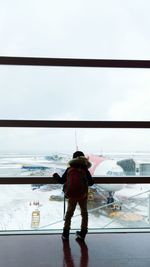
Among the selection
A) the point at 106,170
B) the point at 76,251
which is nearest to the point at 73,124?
the point at 106,170

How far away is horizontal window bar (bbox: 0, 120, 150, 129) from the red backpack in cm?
72

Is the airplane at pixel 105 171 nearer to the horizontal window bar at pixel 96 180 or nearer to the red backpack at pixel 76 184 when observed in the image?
the horizontal window bar at pixel 96 180

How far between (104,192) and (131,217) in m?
0.54

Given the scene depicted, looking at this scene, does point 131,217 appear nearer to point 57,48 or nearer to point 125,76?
point 125,76

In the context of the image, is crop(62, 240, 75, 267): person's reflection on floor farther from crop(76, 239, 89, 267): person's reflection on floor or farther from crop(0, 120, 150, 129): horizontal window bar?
crop(0, 120, 150, 129): horizontal window bar

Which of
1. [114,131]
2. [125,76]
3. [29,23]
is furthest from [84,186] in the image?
[29,23]

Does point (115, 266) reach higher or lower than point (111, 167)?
lower

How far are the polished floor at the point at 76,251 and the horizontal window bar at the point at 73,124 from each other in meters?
1.45

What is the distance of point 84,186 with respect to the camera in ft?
12.6

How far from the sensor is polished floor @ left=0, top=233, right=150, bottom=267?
3195 millimetres

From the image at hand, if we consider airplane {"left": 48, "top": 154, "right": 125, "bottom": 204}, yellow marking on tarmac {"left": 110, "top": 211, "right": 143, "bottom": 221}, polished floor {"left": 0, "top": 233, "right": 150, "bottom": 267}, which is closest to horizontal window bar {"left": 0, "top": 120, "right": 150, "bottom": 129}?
airplane {"left": 48, "top": 154, "right": 125, "bottom": 204}

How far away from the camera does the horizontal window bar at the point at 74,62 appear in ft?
13.8

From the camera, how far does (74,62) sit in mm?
4289

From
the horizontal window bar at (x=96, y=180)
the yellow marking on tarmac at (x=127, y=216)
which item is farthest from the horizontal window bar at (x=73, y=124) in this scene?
the yellow marking on tarmac at (x=127, y=216)
